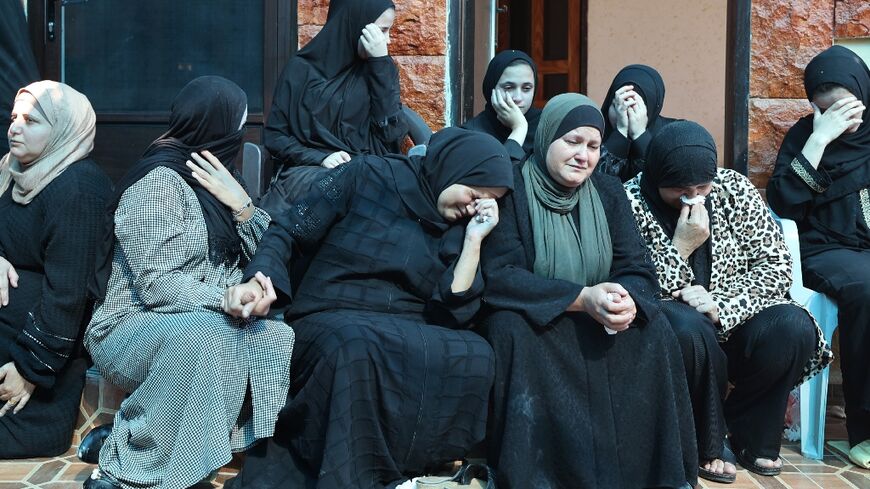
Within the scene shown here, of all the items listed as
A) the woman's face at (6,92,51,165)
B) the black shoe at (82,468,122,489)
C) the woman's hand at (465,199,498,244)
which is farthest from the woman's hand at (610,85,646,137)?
the black shoe at (82,468,122,489)

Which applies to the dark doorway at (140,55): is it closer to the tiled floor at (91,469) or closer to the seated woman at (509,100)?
the seated woman at (509,100)

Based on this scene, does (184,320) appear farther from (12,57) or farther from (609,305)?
(12,57)

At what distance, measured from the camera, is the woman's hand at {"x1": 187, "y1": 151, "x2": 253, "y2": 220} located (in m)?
3.49

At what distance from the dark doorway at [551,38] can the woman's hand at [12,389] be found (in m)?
4.72

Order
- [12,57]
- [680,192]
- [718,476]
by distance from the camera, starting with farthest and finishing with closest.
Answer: [12,57] → [680,192] → [718,476]

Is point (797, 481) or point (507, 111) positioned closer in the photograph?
point (797, 481)

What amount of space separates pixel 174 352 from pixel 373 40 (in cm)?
178

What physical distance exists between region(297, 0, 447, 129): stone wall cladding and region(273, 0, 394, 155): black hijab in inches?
15.0

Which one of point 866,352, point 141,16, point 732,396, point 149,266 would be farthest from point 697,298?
point 141,16

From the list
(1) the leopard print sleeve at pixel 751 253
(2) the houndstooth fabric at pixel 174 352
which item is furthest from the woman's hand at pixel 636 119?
(2) the houndstooth fabric at pixel 174 352

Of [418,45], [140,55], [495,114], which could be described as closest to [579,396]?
[495,114]

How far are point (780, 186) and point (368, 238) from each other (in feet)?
6.06

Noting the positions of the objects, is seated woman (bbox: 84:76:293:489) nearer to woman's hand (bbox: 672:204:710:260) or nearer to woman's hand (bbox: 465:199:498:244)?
woman's hand (bbox: 465:199:498:244)

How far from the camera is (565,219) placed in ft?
11.6
